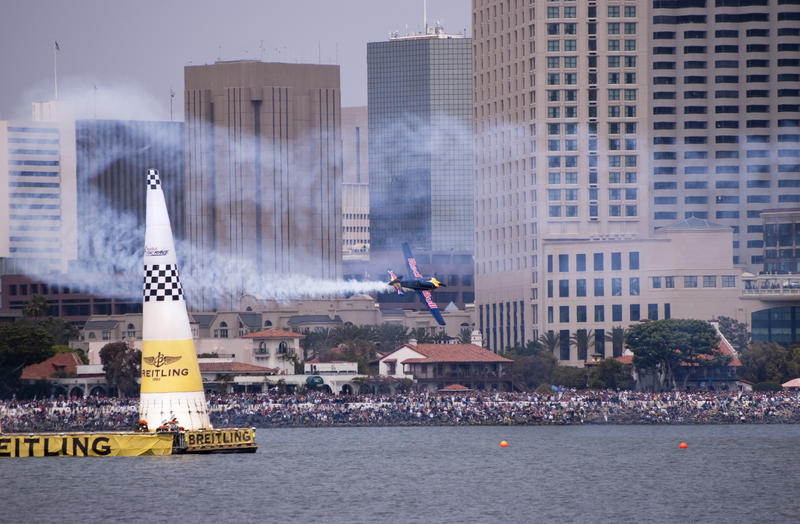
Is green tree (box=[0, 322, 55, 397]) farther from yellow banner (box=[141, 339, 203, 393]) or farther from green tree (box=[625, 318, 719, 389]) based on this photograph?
yellow banner (box=[141, 339, 203, 393])

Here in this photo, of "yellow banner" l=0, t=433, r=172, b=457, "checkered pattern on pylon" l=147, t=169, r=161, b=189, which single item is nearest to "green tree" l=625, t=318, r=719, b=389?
"yellow banner" l=0, t=433, r=172, b=457

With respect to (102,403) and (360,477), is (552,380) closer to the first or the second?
(102,403)

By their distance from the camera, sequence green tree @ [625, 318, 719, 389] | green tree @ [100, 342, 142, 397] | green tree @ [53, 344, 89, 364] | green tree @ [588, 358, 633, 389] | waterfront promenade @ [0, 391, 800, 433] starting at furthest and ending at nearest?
green tree @ [53, 344, 89, 364] → green tree @ [588, 358, 633, 389] → green tree @ [625, 318, 719, 389] → green tree @ [100, 342, 142, 397] → waterfront promenade @ [0, 391, 800, 433]

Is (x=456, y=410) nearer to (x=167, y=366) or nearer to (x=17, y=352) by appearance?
(x=17, y=352)

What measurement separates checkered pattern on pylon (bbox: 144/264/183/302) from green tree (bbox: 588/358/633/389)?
301 feet

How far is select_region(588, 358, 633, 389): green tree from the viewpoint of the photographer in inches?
6826

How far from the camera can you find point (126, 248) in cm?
18150

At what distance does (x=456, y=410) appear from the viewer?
490 feet

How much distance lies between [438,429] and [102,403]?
30.9 metres

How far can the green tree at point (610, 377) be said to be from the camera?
173375 millimetres

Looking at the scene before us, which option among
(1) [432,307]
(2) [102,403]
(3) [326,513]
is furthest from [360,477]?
(2) [102,403]

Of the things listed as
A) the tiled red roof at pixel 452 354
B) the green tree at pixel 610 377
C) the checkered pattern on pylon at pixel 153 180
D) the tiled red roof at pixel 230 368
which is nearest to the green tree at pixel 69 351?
the tiled red roof at pixel 230 368

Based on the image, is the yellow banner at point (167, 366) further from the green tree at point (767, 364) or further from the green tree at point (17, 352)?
the green tree at point (767, 364)

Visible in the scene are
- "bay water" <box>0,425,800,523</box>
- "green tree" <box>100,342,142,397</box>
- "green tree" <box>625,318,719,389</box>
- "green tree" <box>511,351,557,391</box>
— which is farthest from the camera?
"green tree" <box>511,351,557,391</box>
